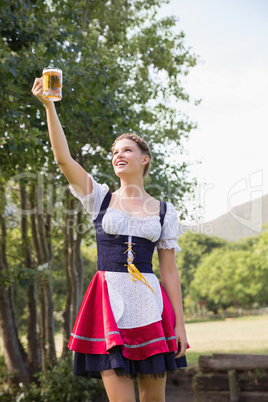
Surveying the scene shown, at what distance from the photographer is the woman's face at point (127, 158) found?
2.62 m

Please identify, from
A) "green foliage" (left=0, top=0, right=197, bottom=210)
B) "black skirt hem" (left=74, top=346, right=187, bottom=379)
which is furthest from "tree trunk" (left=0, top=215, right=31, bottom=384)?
"black skirt hem" (left=74, top=346, right=187, bottom=379)

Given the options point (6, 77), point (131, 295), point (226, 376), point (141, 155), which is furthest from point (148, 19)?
point (131, 295)

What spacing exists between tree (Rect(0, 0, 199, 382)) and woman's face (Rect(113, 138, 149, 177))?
213 centimetres

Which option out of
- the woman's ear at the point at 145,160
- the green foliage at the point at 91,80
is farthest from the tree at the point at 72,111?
the woman's ear at the point at 145,160

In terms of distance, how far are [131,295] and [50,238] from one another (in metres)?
8.31

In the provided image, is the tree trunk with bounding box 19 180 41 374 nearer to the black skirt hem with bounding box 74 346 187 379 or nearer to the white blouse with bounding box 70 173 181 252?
the white blouse with bounding box 70 173 181 252

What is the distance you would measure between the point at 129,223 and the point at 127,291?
366mm

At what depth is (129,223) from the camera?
8.29 ft

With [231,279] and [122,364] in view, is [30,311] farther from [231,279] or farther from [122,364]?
[231,279]

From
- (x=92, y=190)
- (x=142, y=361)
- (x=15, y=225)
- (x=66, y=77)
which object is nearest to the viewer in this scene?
(x=142, y=361)

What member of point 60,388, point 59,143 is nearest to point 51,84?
point 59,143

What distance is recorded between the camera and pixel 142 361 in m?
2.33

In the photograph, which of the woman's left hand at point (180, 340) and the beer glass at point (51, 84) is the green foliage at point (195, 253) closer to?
the woman's left hand at point (180, 340)

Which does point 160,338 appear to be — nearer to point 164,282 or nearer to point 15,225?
point 164,282
